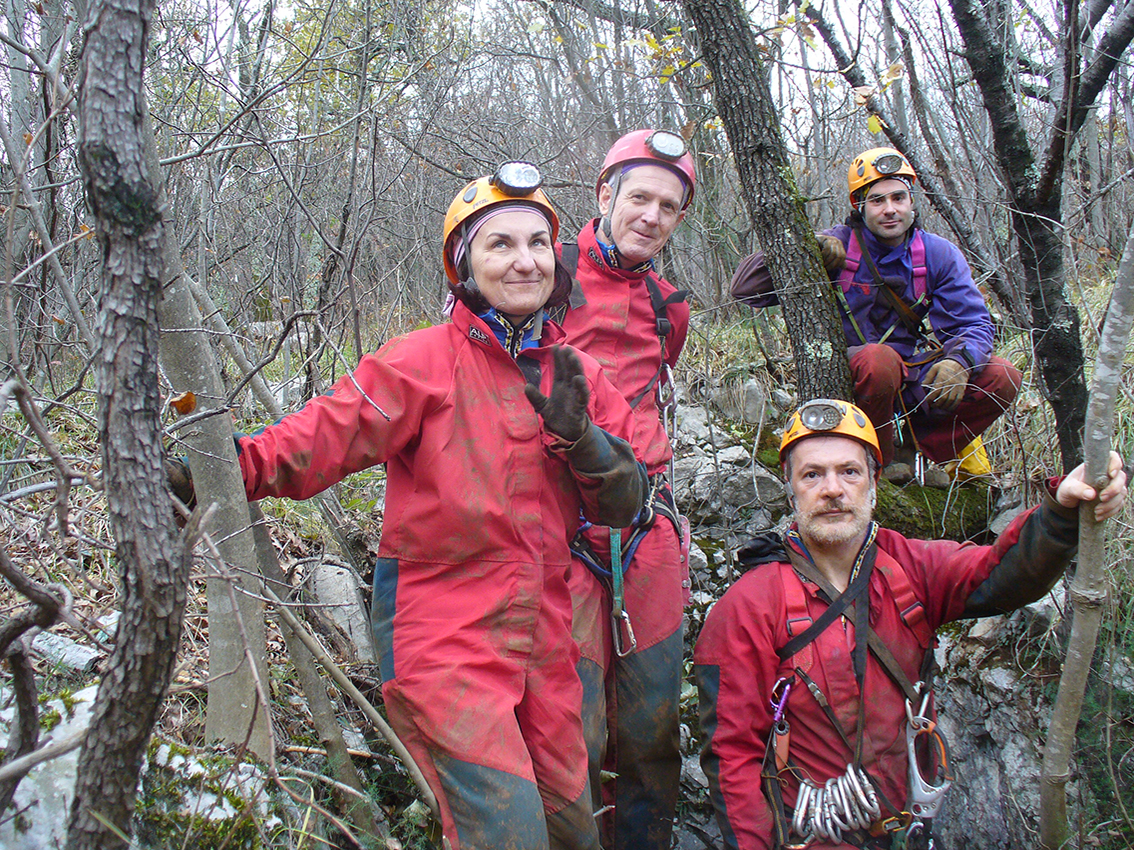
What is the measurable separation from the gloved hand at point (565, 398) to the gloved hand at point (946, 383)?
241 cm

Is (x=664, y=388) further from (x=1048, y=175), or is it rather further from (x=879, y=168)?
(x=879, y=168)

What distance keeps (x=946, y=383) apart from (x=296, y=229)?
380 cm

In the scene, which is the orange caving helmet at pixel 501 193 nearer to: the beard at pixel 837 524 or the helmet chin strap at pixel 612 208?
the helmet chin strap at pixel 612 208

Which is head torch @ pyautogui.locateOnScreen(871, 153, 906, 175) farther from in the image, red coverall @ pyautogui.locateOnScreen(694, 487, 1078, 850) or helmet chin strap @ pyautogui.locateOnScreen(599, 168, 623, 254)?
red coverall @ pyautogui.locateOnScreen(694, 487, 1078, 850)

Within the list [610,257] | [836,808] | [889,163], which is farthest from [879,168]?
[836,808]

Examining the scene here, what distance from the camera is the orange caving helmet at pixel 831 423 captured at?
2.95m

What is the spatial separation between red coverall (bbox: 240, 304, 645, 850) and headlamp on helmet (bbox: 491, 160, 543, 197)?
1.47 ft

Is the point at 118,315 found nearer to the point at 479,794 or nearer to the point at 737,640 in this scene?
the point at 479,794

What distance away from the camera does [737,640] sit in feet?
9.15

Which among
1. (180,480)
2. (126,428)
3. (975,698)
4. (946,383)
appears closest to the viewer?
(126,428)

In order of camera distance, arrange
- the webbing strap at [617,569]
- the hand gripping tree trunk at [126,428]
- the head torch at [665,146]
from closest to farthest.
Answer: the hand gripping tree trunk at [126,428] < the webbing strap at [617,569] < the head torch at [665,146]

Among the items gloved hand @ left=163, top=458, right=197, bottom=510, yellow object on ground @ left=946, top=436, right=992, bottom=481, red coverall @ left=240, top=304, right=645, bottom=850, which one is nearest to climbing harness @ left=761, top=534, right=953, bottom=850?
red coverall @ left=240, top=304, right=645, bottom=850

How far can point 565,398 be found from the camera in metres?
2.20

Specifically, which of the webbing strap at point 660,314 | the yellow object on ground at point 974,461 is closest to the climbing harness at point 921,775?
the webbing strap at point 660,314
